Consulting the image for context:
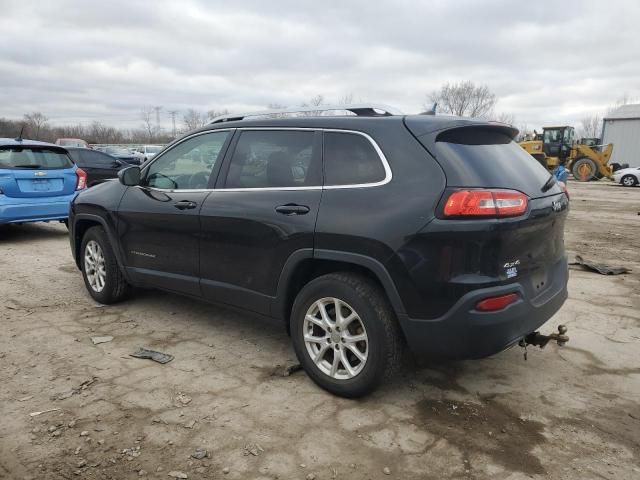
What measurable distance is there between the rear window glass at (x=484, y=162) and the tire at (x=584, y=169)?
25.7 m

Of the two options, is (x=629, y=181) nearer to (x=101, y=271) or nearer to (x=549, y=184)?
(x=549, y=184)

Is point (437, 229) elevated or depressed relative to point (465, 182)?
depressed

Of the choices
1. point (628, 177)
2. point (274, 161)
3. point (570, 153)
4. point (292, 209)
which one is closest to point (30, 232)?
point (274, 161)

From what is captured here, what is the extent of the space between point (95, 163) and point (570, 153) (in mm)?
24182

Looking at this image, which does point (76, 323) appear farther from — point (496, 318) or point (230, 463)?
point (496, 318)

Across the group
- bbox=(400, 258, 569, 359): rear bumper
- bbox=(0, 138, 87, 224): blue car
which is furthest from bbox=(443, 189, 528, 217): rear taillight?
bbox=(0, 138, 87, 224): blue car

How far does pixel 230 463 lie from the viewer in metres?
2.55

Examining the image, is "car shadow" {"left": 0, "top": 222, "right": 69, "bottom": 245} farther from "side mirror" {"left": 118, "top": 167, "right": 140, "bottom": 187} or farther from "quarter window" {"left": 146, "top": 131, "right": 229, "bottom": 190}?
"quarter window" {"left": 146, "top": 131, "right": 229, "bottom": 190}

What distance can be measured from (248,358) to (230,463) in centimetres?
127

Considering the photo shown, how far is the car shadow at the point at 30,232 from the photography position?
8597 mm

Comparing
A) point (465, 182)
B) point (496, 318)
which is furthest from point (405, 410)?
point (465, 182)

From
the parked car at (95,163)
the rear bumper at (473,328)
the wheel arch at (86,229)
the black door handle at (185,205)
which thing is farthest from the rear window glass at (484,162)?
the parked car at (95,163)

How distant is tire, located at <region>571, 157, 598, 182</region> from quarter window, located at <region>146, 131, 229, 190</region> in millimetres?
26188

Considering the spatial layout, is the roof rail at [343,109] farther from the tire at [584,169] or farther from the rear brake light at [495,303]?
the tire at [584,169]
